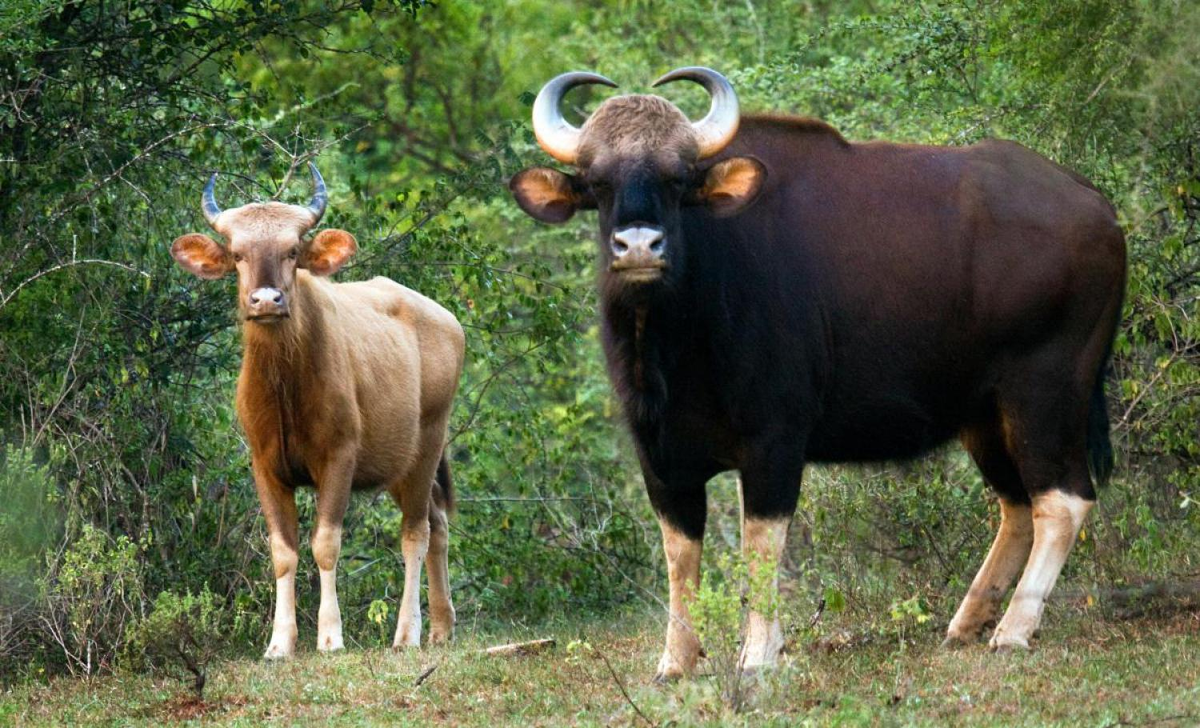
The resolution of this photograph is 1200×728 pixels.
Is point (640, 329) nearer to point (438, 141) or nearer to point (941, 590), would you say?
point (941, 590)

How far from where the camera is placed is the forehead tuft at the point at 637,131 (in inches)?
295

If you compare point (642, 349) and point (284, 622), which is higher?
point (642, 349)

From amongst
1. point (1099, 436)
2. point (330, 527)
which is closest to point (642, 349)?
point (1099, 436)

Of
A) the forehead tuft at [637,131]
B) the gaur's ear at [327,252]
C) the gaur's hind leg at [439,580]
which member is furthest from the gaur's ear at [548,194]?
the gaur's hind leg at [439,580]

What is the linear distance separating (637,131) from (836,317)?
149 centimetres

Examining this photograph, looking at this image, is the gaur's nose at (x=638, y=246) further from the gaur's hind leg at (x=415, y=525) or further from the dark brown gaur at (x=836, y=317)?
the gaur's hind leg at (x=415, y=525)

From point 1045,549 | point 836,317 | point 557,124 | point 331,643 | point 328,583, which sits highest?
point 557,124

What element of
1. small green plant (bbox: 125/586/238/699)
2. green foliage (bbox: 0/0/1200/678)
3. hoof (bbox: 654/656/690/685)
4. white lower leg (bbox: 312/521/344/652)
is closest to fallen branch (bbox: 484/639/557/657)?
hoof (bbox: 654/656/690/685)

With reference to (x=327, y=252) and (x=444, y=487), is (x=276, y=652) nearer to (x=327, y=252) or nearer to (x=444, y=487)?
(x=327, y=252)

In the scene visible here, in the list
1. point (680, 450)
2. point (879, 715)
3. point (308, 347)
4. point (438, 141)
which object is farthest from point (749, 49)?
point (879, 715)

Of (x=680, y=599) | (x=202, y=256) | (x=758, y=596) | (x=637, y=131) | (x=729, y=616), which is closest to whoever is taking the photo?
(x=729, y=616)

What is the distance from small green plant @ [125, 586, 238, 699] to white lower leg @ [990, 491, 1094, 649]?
376 centimetres

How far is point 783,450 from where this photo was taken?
7820 millimetres

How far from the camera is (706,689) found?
22.2 feet
